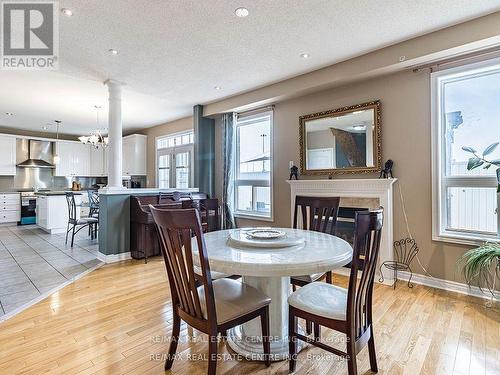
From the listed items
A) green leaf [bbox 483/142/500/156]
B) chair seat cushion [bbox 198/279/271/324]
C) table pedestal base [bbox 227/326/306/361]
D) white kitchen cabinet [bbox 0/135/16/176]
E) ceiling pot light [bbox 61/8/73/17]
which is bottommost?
table pedestal base [bbox 227/326/306/361]

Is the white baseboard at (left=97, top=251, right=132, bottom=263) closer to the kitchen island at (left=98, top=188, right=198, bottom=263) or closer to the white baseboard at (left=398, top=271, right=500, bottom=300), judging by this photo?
the kitchen island at (left=98, top=188, right=198, bottom=263)

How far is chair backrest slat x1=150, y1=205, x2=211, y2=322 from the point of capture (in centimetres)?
133

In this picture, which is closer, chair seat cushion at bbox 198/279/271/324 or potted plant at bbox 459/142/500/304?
chair seat cushion at bbox 198/279/271/324

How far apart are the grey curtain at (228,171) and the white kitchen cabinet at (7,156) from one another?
6127 millimetres

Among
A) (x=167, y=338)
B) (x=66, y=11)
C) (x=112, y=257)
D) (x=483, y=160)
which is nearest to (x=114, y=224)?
(x=112, y=257)

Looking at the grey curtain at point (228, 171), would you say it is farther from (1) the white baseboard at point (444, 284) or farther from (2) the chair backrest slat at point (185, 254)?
(2) the chair backrest slat at point (185, 254)

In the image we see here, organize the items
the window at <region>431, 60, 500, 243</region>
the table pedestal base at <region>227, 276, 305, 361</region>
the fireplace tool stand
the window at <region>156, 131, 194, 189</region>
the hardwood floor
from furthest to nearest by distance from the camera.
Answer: the window at <region>156, 131, 194, 189</region> < the fireplace tool stand < the window at <region>431, 60, 500, 243</region> < the table pedestal base at <region>227, 276, 305, 361</region> < the hardwood floor

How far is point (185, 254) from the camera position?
54.6 inches

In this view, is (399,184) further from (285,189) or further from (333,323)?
(333,323)

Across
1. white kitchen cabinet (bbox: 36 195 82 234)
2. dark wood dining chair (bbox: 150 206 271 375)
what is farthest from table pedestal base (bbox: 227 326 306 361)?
white kitchen cabinet (bbox: 36 195 82 234)

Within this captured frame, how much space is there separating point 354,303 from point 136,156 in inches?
281

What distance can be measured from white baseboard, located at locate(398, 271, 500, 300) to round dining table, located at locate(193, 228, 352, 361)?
5.85 feet

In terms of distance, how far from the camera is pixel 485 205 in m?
2.73

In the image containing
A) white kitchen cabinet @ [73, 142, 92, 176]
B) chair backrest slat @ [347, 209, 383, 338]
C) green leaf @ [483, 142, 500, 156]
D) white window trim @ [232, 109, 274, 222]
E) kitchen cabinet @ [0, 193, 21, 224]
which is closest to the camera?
chair backrest slat @ [347, 209, 383, 338]
